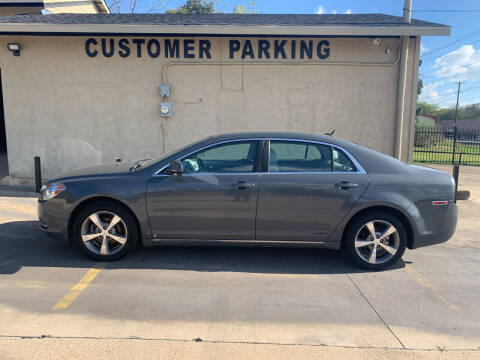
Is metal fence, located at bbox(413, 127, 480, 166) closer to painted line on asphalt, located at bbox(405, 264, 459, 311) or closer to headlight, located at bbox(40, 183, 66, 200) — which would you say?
painted line on asphalt, located at bbox(405, 264, 459, 311)

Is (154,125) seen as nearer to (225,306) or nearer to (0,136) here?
(225,306)

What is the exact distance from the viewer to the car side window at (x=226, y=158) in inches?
168

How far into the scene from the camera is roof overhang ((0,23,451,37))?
791cm

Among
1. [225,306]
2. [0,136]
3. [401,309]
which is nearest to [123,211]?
[225,306]

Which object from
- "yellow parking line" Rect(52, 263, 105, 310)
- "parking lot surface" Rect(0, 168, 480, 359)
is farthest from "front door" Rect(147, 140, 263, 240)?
"yellow parking line" Rect(52, 263, 105, 310)

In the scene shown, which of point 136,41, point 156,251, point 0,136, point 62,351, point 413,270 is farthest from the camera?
point 0,136

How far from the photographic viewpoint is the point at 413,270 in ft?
14.3

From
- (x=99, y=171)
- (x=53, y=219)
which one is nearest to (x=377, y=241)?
(x=99, y=171)

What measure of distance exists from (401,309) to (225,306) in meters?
1.65

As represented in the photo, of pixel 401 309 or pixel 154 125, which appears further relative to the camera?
pixel 154 125

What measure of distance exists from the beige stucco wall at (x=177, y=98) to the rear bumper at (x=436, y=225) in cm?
494

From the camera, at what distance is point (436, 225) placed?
414cm

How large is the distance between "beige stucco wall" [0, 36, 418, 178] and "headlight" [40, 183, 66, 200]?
4.70 meters

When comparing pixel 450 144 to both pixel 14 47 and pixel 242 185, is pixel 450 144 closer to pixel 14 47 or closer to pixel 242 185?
pixel 242 185
